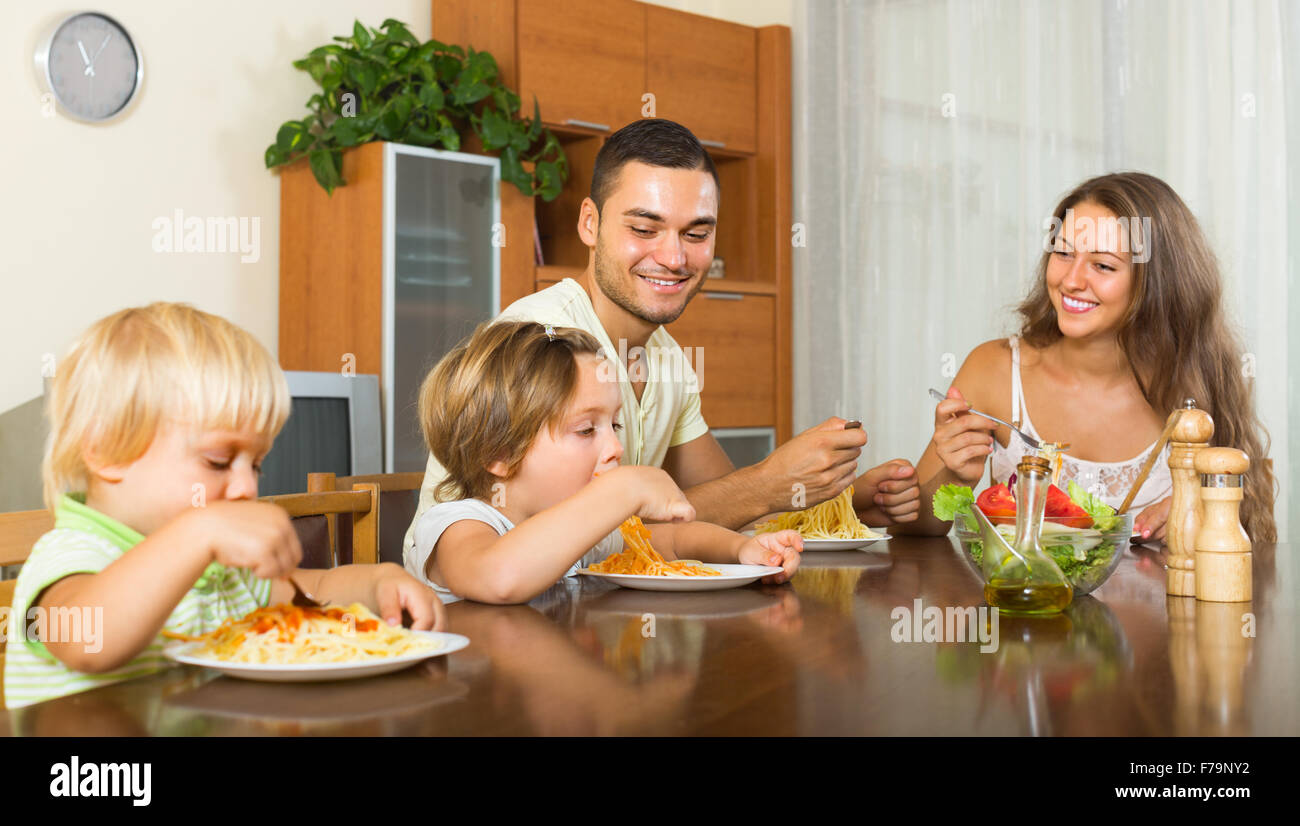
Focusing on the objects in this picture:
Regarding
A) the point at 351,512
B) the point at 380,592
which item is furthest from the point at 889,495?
the point at 380,592

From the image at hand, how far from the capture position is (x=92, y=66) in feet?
10.6

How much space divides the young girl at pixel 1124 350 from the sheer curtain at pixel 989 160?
1384mm

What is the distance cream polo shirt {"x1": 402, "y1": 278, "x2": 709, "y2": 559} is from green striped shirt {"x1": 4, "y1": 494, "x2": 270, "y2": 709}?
965mm

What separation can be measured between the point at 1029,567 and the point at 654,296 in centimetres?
117

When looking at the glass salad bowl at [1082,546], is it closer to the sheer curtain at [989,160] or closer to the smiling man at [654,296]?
the smiling man at [654,296]

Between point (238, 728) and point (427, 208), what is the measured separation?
9.79 feet

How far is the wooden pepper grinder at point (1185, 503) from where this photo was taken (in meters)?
1.33

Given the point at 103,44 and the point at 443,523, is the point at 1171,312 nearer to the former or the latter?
the point at 443,523

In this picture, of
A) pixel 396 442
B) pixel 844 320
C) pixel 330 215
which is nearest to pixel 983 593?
pixel 396 442

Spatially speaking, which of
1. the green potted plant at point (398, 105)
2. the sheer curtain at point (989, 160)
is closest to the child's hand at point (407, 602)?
the green potted plant at point (398, 105)

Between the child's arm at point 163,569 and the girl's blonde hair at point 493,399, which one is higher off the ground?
the girl's blonde hair at point 493,399

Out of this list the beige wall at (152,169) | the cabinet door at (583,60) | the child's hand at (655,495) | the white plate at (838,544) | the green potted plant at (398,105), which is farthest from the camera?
the cabinet door at (583,60)

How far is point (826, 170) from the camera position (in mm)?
4602
